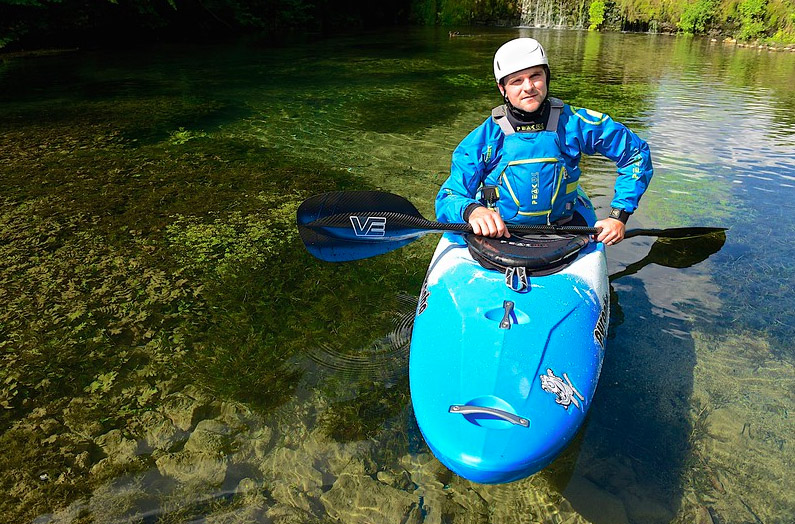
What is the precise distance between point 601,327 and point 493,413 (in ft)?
3.07

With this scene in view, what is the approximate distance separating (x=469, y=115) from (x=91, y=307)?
6463mm

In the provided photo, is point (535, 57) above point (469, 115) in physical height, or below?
above

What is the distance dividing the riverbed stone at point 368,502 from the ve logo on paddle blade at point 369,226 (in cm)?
149

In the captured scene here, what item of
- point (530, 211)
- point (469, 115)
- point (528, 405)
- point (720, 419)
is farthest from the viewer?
point (469, 115)

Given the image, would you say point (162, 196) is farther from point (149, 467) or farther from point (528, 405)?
point (528, 405)

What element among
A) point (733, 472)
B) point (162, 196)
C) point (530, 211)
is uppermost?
point (530, 211)

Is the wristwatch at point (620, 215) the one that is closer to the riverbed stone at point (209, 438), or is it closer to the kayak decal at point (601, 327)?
the kayak decal at point (601, 327)

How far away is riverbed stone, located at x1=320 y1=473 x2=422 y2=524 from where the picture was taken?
2156mm

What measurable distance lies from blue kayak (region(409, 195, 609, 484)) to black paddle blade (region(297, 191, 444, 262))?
1.61 feet

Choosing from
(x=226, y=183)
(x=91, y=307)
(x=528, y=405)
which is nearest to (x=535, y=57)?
(x=528, y=405)

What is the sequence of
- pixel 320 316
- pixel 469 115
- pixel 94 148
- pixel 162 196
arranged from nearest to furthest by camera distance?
pixel 320 316, pixel 162 196, pixel 94 148, pixel 469 115

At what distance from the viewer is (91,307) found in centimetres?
351

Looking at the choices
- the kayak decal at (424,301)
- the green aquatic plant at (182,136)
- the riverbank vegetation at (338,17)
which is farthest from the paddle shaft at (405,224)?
the riverbank vegetation at (338,17)

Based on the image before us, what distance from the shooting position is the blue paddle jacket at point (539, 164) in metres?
2.93
